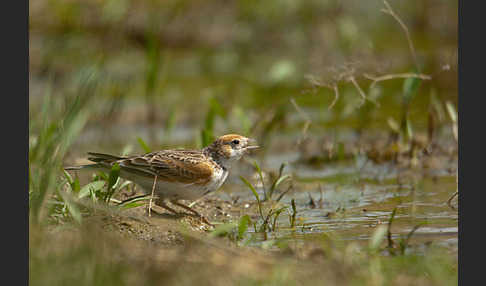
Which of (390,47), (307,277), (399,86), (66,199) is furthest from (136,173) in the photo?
(390,47)

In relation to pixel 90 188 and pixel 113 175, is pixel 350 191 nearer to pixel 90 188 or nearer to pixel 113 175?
pixel 113 175

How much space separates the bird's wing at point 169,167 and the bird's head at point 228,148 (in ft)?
1.10

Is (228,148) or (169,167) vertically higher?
(228,148)

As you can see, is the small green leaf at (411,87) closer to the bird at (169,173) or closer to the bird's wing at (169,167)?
the bird at (169,173)

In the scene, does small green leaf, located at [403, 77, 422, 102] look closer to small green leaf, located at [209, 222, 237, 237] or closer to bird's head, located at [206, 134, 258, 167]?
bird's head, located at [206, 134, 258, 167]

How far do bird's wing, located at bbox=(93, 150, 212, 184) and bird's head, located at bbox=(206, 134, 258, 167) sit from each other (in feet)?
1.10

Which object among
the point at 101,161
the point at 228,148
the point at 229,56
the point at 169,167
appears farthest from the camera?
the point at 229,56

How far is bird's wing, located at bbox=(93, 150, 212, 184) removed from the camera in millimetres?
6777

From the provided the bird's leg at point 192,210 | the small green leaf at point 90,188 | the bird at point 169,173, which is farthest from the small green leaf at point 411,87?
the small green leaf at point 90,188

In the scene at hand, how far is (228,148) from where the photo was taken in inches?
291

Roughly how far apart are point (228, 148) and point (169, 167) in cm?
75

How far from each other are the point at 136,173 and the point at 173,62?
9.04 metres

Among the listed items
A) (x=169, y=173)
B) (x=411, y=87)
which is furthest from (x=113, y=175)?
(x=411, y=87)

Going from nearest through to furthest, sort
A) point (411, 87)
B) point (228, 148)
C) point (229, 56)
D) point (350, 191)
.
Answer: point (228, 148) < point (350, 191) < point (411, 87) < point (229, 56)
